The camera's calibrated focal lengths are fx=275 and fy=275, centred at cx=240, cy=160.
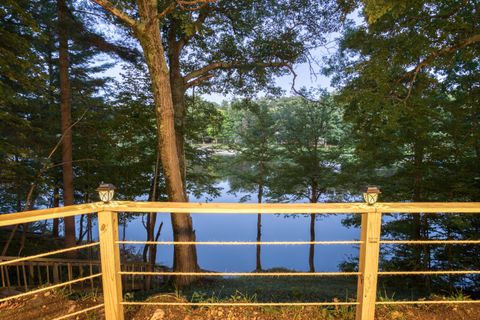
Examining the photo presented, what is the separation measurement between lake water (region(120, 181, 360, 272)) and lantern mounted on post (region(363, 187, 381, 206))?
1543 cm

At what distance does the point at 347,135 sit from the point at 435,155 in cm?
593

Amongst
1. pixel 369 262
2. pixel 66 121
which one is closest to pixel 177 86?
pixel 66 121

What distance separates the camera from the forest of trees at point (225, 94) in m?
5.64

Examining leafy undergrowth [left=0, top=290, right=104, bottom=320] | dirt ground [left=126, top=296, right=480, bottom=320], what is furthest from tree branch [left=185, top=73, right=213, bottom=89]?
dirt ground [left=126, top=296, right=480, bottom=320]

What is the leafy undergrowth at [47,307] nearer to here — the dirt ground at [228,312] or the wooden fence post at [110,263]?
the dirt ground at [228,312]

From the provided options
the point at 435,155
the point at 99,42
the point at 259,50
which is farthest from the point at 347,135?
the point at 99,42

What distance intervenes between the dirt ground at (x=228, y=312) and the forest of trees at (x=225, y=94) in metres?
2.83

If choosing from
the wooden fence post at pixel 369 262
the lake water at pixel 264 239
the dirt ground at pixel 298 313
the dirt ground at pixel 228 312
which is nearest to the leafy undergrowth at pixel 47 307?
the dirt ground at pixel 228 312

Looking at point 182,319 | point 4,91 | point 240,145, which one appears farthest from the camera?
point 240,145

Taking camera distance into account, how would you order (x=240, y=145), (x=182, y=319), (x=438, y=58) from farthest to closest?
(x=240, y=145) → (x=438, y=58) → (x=182, y=319)

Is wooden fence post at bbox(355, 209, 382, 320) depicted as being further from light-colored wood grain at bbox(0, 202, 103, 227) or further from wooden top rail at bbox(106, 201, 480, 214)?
light-colored wood grain at bbox(0, 202, 103, 227)

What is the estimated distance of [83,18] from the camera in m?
8.70

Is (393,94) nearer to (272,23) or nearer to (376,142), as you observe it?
(376,142)

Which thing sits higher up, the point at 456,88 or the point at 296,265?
the point at 456,88
